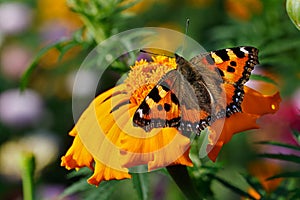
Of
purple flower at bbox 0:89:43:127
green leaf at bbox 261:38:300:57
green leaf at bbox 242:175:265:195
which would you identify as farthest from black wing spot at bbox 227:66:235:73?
purple flower at bbox 0:89:43:127

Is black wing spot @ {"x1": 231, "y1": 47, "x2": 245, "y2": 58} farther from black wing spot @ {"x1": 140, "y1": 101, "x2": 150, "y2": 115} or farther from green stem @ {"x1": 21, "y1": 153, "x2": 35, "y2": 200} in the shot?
green stem @ {"x1": 21, "y1": 153, "x2": 35, "y2": 200}

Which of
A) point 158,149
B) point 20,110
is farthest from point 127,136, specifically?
point 20,110

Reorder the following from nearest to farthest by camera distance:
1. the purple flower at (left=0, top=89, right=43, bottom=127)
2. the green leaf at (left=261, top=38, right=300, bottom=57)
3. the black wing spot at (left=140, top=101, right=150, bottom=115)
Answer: the black wing spot at (left=140, top=101, right=150, bottom=115) → the green leaf at (left=261, top=38, right=300, bottom=57) → the purple flower at (left=0, top=89, right=43, bottom=127)

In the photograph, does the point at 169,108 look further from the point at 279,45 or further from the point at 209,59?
the point at 279,45

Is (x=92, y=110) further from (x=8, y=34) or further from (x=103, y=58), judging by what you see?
(x=8, y=34)

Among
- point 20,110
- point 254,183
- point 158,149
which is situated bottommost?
point 20,110

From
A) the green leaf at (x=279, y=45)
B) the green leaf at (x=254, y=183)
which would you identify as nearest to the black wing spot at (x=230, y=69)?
the green leaf at (x=254, y=183)

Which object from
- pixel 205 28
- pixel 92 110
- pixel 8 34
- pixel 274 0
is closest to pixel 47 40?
pixel 8 34
